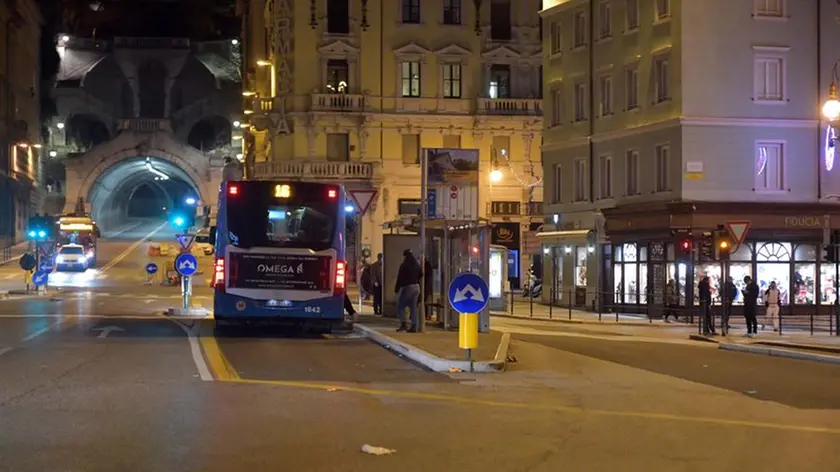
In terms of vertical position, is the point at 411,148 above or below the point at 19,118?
below

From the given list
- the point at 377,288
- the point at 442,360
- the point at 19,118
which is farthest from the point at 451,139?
the point at 19,118

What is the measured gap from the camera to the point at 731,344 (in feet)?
81.0

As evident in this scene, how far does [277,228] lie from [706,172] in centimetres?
1944

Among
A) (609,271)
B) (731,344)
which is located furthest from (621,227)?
(731,344)

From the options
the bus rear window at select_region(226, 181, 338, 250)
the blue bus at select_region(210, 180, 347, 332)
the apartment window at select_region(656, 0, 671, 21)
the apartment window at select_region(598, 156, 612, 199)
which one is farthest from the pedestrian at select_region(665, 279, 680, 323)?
the bus rear window at select_region(226, 181, 338, 250)

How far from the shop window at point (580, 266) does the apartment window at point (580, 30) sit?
28.0 ft

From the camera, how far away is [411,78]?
192 ft

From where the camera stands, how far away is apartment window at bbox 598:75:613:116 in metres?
41.7

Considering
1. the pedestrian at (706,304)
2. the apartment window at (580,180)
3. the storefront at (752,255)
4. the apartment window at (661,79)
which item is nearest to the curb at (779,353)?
the pedestrian at (706,304)

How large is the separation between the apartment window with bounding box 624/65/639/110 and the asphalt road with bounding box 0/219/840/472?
1953cm

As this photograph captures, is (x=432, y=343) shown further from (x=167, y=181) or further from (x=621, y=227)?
(x=167, y=181)

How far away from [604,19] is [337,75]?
19.8m

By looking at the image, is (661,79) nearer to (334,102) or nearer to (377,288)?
(377,288)

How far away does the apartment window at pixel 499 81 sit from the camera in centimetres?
5988
